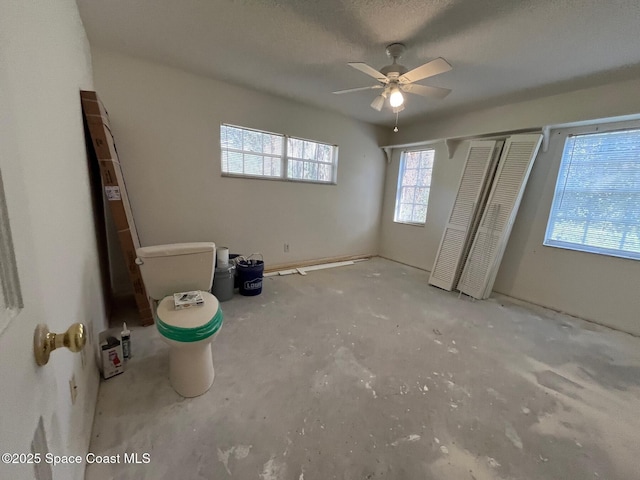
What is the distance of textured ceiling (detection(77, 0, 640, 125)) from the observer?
1794 mm

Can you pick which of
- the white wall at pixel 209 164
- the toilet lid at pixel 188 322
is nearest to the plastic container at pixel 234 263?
the white wall at pixel 209 164

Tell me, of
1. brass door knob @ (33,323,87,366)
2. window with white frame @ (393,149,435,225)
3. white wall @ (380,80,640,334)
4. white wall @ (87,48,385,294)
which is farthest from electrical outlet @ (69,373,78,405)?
window with white frame @ (393,149,435,225)

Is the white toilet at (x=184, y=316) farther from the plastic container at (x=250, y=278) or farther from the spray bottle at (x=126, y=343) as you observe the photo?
the plastic container at (x=250, y=278)

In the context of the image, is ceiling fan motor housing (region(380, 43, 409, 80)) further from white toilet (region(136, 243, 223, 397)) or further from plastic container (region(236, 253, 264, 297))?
plastic container (region(236, 253, 264, 297))

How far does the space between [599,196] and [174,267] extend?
4.21m

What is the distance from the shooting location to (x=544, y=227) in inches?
126

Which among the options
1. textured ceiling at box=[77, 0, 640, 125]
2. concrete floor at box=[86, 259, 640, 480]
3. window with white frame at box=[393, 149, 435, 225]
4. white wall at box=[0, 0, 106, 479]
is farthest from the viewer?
window with white frame at box=[393, 149, 435, 225]

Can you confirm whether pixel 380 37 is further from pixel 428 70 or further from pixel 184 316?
pixel 184 316

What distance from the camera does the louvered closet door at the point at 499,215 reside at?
3.16 meters

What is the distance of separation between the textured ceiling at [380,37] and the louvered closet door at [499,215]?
632mm

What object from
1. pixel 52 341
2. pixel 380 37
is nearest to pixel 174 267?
pixel 52 341

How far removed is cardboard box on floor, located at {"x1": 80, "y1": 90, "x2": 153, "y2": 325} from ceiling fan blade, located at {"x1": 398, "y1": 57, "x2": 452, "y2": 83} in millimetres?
2464

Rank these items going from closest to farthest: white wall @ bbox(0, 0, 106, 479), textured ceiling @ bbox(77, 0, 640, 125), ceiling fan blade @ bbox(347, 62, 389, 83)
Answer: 1. white wall @ bbox(0, 0, 106, 479)
2. textured ceiling @ bbox(77, 0, 640, 125)
3. ceiling fan blade @ bbox(347, 62, 389, 83)

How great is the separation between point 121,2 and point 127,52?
0.88m
